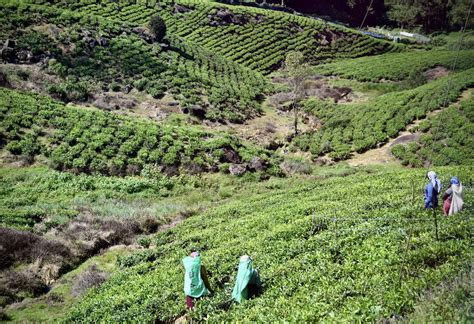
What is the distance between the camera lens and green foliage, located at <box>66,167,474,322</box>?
825cm

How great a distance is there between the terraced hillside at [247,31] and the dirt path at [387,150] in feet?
145

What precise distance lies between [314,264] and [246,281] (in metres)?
2.35

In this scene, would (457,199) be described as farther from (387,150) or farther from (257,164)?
(387,150)

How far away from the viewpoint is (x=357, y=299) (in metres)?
8.14

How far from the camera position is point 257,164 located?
34.4 metres

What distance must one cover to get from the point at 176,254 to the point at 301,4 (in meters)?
133

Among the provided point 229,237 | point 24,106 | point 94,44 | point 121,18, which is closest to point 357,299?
point 229,237

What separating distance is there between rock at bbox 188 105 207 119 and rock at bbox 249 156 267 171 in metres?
15.4

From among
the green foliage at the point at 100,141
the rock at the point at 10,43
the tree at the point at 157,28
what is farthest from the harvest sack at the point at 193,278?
the tree at the point at 157,28

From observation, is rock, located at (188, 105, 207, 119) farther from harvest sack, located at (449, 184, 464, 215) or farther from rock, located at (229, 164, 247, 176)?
harvest sack, located at (449, 184, 464, 215)

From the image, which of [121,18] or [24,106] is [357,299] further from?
[121,18]

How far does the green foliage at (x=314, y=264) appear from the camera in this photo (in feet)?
27.1

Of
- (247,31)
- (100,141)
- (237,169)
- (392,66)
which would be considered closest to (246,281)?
(237,169)

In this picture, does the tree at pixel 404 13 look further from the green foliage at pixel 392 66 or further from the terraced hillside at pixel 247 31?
the green foliage at pixel 392 66
